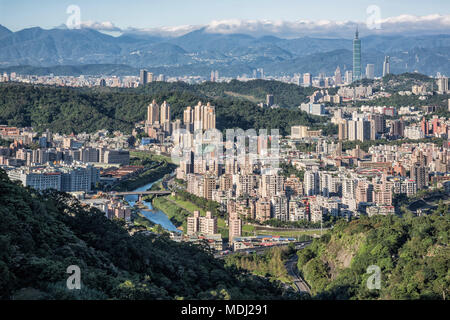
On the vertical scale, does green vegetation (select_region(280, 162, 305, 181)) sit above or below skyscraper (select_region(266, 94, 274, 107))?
below

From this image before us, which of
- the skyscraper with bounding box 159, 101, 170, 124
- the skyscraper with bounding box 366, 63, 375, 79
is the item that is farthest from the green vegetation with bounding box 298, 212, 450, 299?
the skyscraper with bounding box 366, 63, 375, 79

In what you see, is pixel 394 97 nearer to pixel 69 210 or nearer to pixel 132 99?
pixel 132 99

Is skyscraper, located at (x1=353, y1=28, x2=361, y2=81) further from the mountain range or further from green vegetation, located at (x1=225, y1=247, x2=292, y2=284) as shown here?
green vegetation, located at (x1=225, y1=247, x2=292, y2=284)

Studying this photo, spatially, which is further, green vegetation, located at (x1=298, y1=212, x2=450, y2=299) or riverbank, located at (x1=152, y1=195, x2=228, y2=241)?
riverbank, located at (x1=152, y1=195, x2=228, y2=241)

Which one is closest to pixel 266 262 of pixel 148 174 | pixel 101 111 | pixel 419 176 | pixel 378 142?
pixel 419 176

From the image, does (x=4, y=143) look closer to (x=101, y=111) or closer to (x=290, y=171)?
(x=101, y=111)

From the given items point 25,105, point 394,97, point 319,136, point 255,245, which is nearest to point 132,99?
point 25,105

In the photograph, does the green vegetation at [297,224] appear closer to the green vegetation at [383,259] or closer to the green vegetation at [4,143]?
the green vegetation at [383,259]
